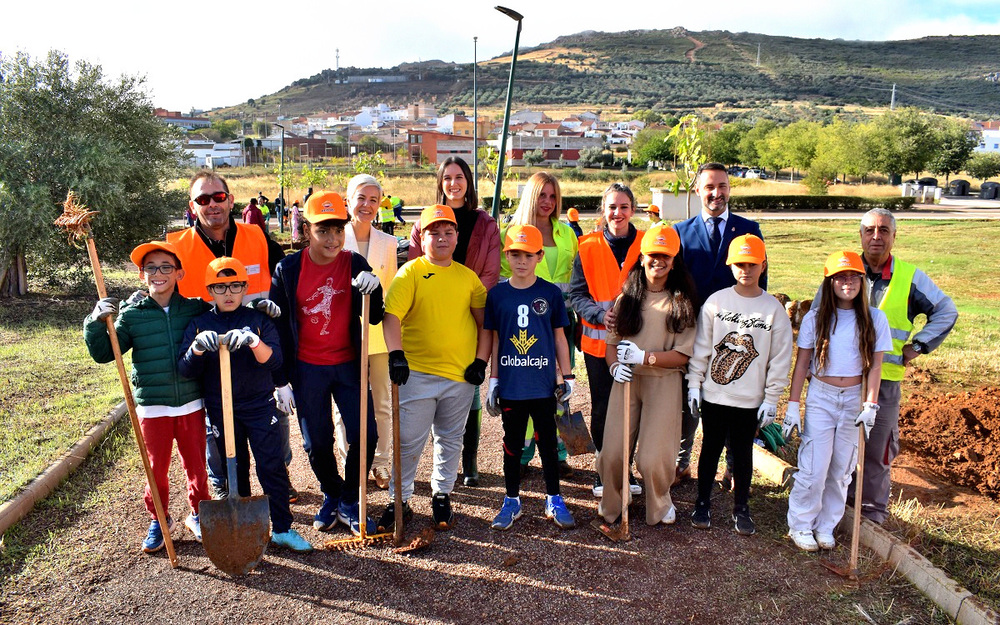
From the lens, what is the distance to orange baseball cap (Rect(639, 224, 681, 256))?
4.27 m

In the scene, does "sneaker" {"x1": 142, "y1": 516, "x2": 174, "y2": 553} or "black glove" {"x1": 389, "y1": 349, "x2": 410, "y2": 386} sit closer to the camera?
"black glove" {"x1": 389, "y1": 349, "x2": 410, "y2": 386}

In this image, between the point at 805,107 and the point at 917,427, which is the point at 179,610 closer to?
the point at 917,427

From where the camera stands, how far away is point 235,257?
183 inches

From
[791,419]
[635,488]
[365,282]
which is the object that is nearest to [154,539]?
[365,282]

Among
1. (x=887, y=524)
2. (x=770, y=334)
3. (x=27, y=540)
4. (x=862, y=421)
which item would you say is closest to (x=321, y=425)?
(x=27, y=540)

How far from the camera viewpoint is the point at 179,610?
368 cm

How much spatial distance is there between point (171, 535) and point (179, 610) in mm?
876

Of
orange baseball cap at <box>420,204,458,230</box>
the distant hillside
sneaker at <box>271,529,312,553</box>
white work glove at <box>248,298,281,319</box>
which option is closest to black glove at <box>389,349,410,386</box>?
white work glove at <box>248,298,281,319</box>

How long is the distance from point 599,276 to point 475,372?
45.4 inches

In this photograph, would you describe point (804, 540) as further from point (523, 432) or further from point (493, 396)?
point (493, 396)

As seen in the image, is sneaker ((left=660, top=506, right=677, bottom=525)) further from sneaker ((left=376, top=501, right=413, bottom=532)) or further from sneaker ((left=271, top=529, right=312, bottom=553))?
sneaker ((left=271, top=529, right=312, bottom=553))

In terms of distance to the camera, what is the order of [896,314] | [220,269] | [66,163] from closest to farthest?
1. [220,269]
2. [896,314]
3. [66,163]

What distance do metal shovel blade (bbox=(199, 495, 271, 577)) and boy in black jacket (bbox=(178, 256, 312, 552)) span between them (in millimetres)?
354

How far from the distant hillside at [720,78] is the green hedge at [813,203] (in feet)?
302
